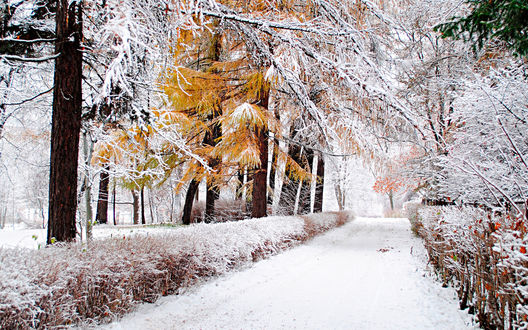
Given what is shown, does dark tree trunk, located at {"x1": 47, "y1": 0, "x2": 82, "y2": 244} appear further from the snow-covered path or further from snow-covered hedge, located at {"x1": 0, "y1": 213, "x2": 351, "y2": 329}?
the snow-covered path

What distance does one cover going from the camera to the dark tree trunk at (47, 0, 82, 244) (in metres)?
4.17

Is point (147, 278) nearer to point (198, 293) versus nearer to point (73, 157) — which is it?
point (198, 293)

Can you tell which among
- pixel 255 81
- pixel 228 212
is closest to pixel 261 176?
pixel 255 81

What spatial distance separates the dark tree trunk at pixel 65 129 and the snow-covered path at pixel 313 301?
5.59 feet

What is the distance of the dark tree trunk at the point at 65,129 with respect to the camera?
4.17 metres

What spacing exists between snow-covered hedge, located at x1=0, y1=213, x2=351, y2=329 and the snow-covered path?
25cm

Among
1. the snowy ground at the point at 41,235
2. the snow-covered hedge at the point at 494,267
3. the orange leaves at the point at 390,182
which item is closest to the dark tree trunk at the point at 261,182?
the snowy ground at the point at 41,235

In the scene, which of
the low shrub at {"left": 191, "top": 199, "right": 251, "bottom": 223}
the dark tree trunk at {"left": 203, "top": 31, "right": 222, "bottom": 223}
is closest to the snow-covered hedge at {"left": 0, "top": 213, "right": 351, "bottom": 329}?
the dark tree trunk at {"left": 203, "top": 31, "right": 222, "bottom": 223}

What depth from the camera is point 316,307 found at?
407 cm

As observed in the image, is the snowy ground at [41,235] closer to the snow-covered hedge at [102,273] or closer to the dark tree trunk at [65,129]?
the snow-covered hedge at [102,273]

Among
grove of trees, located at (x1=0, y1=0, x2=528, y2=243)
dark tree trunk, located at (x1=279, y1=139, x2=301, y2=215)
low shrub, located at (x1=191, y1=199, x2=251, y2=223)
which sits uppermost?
grove of trees, located at (x1=0, y1=0, x2=528, y2=243)

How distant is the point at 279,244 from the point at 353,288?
3.36 metres

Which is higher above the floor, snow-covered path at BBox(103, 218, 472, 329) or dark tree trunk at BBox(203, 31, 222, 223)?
dark tree trunk at BBox(203, 31, 222, 223)

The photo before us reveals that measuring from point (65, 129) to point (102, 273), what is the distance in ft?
7.03
